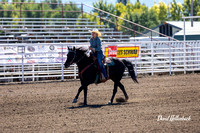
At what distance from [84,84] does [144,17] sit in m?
54.9

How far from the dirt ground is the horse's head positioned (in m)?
1.13

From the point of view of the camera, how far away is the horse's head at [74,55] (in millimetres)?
9461

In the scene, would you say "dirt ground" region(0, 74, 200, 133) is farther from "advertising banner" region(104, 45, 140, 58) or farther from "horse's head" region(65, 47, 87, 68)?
"advertising banner" region(104, 45, 140, 58)

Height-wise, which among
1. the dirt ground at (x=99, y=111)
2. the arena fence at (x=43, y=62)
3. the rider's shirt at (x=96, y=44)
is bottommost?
the dirt ground at (x=99, y=111)

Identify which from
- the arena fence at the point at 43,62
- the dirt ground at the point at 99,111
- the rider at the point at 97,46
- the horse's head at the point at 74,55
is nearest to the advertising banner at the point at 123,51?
the arena fence at the point at 43,62

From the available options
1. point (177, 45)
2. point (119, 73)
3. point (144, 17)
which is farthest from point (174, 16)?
point (119, 73)

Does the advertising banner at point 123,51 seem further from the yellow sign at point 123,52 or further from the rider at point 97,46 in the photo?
the rider at point 97,46

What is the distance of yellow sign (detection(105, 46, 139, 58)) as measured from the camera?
17.4 meters

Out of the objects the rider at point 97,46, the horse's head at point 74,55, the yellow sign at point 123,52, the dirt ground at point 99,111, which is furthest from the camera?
the yellow sign at point 123,52

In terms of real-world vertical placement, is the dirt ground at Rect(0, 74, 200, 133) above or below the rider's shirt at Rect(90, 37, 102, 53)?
below

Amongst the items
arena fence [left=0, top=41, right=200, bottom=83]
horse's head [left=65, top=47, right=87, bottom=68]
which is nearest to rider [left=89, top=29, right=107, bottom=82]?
horse's head [left=65, top=47, right=87, bottom=68]

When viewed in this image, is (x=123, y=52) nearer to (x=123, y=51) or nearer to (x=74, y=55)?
(x=123, y=51)

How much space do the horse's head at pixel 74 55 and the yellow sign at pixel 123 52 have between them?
25.2 ft

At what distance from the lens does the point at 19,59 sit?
16422mm
